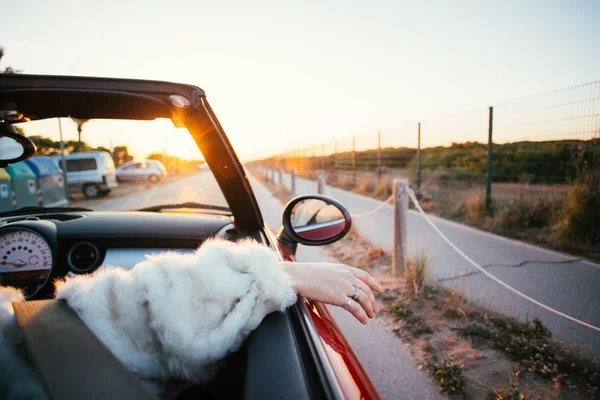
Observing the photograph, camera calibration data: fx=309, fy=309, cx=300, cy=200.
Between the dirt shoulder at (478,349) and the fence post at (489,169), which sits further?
the fence post at (489,169)

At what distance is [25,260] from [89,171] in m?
1.09

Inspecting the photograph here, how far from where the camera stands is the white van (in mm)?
2426

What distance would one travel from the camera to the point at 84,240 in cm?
204

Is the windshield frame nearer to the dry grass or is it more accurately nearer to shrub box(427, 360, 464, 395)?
shrub box(427, 360, 464, 395)

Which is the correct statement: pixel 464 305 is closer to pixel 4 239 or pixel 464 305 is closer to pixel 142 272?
pixel 142 272

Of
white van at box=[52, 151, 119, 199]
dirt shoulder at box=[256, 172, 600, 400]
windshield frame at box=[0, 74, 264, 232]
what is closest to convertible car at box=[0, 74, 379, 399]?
windshield frame at box=[0, 74, 264, 232]

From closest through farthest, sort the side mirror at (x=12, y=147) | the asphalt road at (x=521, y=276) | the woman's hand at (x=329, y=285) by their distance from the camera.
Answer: the woman's hand at (x=329, y=285) < the side mirror at (x=12, y=147) < the asphalt road at (x=521, y=276)

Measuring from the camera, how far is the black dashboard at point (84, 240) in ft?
5.82

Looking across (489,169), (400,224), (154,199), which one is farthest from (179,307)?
(489,169)

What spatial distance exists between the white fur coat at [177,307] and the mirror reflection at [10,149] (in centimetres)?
100

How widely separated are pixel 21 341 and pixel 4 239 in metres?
1.55

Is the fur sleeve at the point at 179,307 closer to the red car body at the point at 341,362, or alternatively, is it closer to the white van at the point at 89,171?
Answer: the red car body at the point at 341,362

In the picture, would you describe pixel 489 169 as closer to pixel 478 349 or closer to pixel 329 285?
pixel 478 349

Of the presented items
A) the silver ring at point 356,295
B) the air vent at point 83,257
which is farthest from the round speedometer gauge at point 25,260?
the silver ring at point 356,295
